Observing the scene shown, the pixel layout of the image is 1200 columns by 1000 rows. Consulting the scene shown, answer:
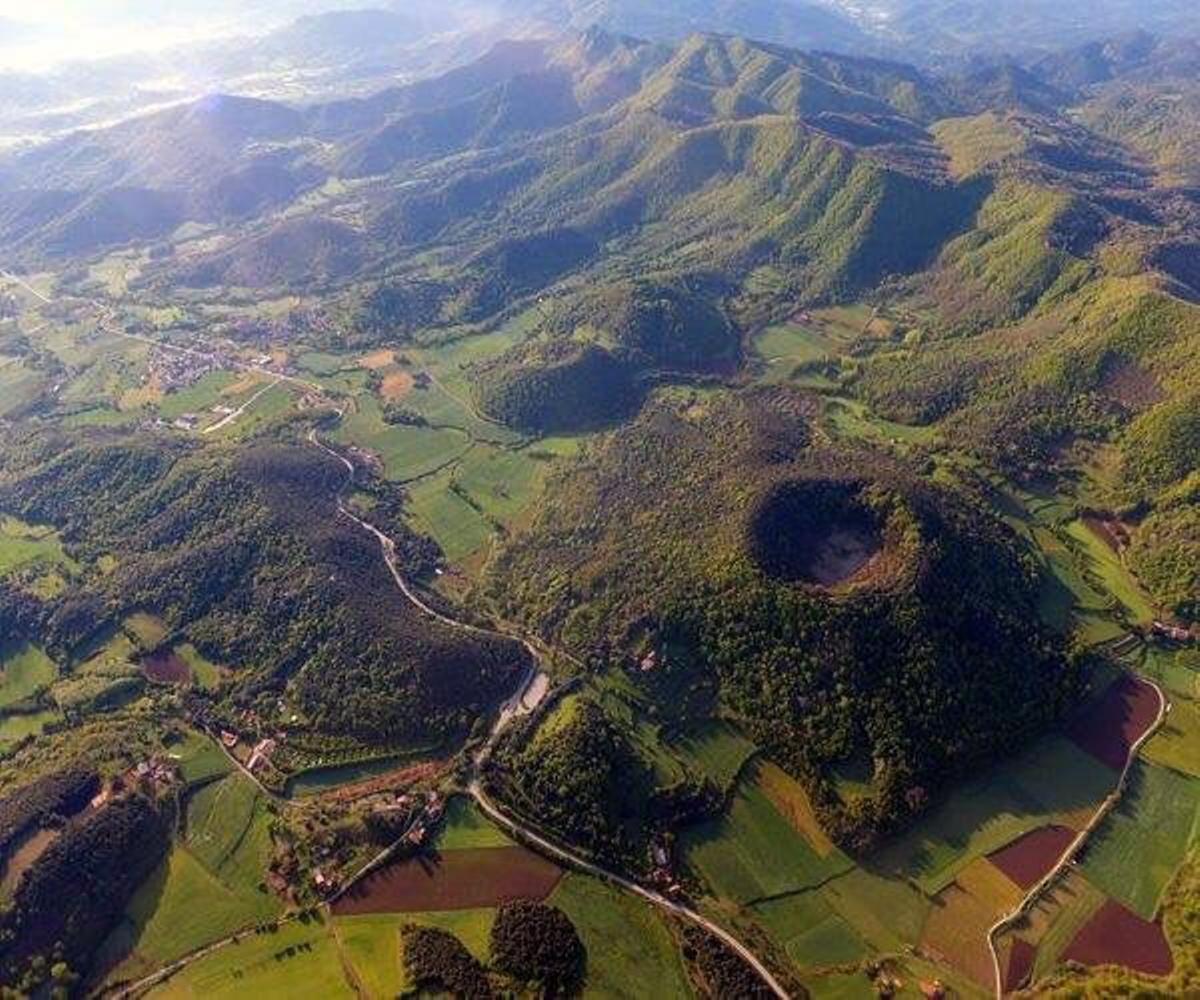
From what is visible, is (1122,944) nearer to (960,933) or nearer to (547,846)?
(960,933)

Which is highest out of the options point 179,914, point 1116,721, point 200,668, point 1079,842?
point 200,668

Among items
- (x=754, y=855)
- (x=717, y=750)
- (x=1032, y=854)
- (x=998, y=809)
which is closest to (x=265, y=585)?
(x=717, y=750)

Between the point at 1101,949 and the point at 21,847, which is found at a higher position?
the point at 21,847

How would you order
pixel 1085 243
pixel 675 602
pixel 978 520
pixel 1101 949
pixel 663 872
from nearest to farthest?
pixel 1101 949 < pixel 663 872 < pixel 675 602 < pixel 978 520 < pixel 1085 243

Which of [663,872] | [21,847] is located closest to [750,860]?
[663,872]

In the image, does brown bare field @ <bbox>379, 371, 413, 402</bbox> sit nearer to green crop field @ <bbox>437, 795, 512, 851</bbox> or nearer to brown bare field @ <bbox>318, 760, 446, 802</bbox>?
brown bare field @ <bbox>318, 760, 446, 802</bbox>

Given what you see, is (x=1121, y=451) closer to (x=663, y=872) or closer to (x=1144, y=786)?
(x=1144, y=786)

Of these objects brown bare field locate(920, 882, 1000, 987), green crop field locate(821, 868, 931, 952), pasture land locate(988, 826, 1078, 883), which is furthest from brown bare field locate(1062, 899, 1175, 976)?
green crop field locate(821, 868, 931, 952)
